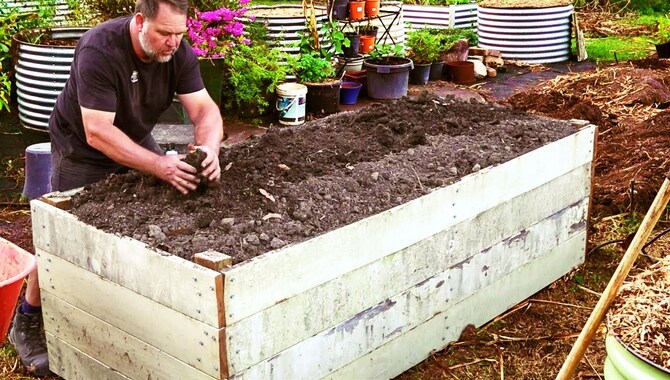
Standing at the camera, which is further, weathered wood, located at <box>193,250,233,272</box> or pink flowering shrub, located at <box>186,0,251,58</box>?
pink flowering shrub, located at <box>186,0,251,58</box>

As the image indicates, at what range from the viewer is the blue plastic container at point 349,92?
27.4 feet

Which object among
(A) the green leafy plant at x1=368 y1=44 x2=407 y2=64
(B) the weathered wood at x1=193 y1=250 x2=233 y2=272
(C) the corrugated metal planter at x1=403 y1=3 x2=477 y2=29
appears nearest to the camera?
(B) the weathered wood at x1=193 y1=250 x2=233 y2=272

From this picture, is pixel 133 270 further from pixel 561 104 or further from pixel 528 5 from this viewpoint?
pixel 528 5

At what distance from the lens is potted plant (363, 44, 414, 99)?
848 cm

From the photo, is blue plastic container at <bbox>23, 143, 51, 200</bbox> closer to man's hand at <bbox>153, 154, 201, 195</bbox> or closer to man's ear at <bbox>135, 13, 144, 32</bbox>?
man's ear at <bbox>135, 13, 144, 32</bbox>

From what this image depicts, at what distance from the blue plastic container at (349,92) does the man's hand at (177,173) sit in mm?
4940

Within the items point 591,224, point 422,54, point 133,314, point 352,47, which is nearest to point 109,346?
point 133,314

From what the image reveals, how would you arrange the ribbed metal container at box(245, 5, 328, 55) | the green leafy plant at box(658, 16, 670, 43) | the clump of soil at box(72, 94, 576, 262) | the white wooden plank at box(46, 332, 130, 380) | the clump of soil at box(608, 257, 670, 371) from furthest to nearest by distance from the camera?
the green leafy plant at box(658, 16, 670, 43) → the ribbed metal container at box(245, 5, 328, 55) → the white wooden plank at box(46, 332, 130, 380) → the clump of soil at box(72, 94, 576, 262) → the clump of soil at box(608, 257, 670, 371)

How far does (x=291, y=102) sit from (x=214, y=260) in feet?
15.1

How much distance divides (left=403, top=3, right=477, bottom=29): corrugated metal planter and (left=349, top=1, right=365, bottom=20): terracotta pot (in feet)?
9.00

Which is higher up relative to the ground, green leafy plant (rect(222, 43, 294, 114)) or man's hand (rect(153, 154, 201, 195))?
man's hand (rect(153, 154, 201, 195))

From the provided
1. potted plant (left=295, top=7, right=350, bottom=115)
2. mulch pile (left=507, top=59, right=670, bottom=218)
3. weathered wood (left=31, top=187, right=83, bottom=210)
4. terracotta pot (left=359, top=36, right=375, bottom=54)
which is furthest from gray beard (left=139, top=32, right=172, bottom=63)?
terracotta pot (left=359, top=36, right=375, bottom=54)

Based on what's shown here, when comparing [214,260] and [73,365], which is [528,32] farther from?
[214,260]

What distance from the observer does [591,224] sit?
5457 millimetres
